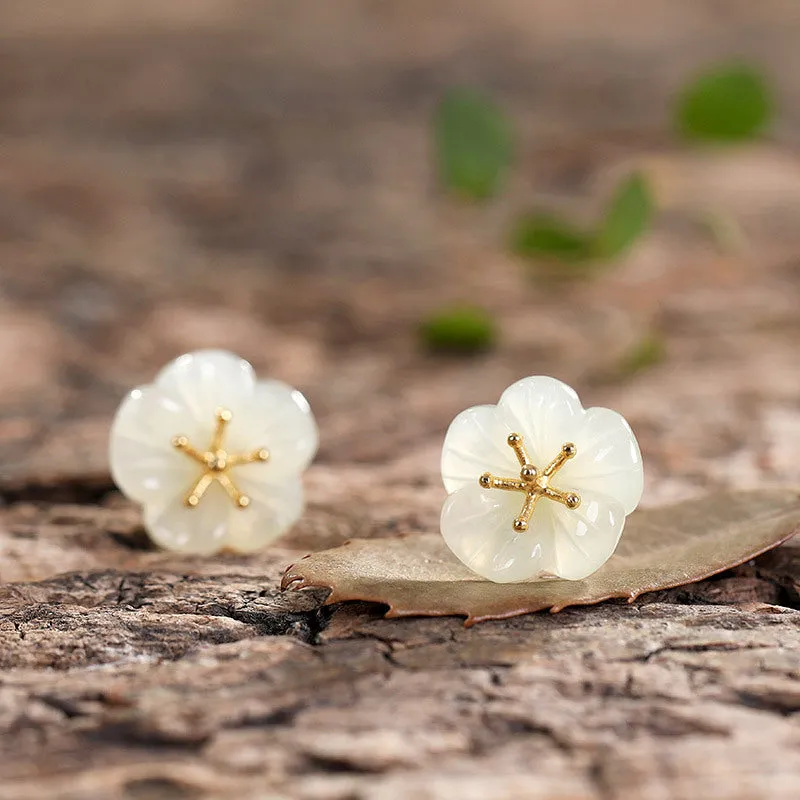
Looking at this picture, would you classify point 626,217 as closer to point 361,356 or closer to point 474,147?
point 474,147

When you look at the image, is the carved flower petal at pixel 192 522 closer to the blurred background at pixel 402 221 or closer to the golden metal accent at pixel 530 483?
the blurred background at pixel 402 221

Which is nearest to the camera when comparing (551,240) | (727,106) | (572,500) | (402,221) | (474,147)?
(572,500)

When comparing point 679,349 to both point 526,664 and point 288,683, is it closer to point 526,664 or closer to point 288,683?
point 526,664

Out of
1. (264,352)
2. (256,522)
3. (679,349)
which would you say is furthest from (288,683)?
(679,349)

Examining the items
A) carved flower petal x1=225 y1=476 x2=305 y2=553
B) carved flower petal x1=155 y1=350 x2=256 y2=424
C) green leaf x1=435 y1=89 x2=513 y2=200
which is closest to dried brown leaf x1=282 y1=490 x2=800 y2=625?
carved flower petal x1=225 y1=476 x2=305 y2=553

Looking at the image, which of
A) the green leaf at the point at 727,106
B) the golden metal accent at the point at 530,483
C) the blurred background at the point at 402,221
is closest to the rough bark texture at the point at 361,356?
the blurred background at the point at 402,221

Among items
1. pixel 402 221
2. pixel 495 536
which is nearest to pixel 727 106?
pixel 402 221
